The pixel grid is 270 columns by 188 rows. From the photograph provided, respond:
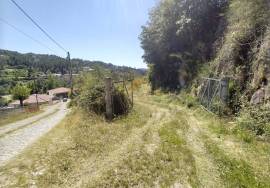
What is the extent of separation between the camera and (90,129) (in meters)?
9.19

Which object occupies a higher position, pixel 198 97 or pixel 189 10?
pixel 189 10

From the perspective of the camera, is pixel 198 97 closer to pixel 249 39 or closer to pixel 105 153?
pixel 249 39

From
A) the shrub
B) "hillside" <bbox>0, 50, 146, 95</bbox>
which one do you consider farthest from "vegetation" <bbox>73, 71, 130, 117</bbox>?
Answer: "hillside" <bbox>0, 50, 146, 95</bbox>

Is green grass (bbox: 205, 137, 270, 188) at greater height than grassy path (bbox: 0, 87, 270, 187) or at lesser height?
greater

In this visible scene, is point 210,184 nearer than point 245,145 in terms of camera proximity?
Yes

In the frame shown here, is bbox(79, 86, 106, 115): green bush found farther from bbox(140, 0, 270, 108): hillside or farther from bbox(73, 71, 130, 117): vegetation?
bbox(140, 0, 270, 108): hillside

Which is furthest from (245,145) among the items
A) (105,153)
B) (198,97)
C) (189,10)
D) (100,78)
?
(189,10)

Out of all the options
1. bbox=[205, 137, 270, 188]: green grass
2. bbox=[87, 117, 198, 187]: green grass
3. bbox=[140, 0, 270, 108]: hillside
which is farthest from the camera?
bbox=[140, 0, 270, 108]: hillside

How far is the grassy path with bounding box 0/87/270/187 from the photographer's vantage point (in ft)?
15.4

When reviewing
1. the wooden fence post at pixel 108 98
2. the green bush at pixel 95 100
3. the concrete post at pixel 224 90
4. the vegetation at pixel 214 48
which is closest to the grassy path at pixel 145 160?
the concrete post at pixel 224 90

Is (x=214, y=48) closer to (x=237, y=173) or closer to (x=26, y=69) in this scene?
(x=237, y=173)

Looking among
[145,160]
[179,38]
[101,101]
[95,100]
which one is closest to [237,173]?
[145,160]

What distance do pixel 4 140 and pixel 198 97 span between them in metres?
10.4

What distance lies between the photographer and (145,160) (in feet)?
18.4
